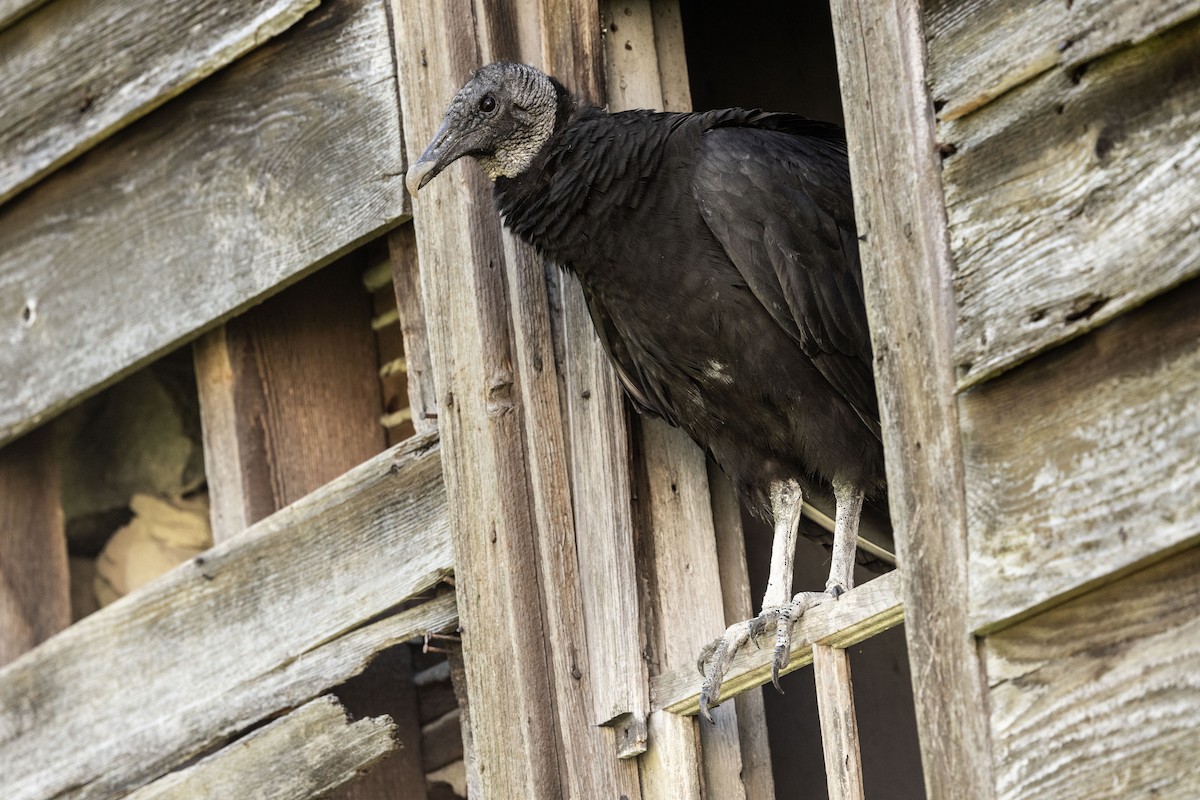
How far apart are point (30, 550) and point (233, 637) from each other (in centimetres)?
91

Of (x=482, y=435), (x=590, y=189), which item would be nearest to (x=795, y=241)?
(x=590, y=189)

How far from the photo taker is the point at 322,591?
336cm

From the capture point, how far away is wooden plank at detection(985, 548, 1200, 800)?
197 cm

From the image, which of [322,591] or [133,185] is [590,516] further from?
[133,185]

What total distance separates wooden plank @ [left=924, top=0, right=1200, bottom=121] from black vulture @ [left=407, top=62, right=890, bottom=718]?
75cm

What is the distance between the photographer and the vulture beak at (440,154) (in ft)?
10.1

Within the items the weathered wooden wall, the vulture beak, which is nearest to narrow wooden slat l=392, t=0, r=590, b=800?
the vulture beak

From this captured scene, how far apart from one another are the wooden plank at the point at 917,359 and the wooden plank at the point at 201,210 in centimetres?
124

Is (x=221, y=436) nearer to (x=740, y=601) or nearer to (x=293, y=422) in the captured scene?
(x=293, y=422)

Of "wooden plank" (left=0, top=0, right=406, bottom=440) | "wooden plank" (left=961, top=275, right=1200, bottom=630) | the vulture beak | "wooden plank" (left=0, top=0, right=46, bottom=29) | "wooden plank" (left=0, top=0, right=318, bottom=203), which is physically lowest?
"wooden plank" (left=961, top=275, right=1200, bottom=630)

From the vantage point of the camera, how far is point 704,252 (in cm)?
307

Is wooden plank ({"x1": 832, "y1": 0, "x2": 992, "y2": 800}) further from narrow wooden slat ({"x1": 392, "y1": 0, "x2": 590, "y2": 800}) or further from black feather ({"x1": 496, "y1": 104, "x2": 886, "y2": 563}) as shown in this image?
narrow wooden slat ({"x1": 392, "y1": 0, "x2": 590, "y2": 800})

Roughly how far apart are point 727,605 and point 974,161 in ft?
3.97

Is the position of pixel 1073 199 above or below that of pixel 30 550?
below
